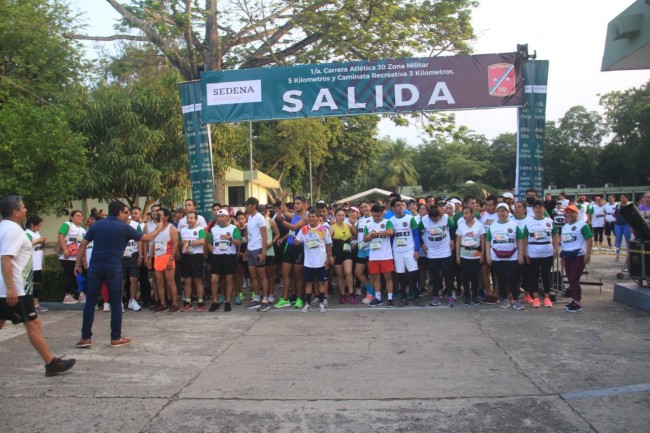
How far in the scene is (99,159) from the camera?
53.4 ft

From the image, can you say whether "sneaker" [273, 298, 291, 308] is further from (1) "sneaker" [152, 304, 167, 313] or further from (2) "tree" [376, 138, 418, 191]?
(2) "tree" [376, 138, 418, 191]

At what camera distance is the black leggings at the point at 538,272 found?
9055 mm

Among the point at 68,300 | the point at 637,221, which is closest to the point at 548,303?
the point at 637,221

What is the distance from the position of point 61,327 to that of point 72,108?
10.2m

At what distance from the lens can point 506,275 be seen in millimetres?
9062

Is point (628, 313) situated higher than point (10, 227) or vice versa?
point (10, 227)

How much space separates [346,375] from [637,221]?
20.7ft

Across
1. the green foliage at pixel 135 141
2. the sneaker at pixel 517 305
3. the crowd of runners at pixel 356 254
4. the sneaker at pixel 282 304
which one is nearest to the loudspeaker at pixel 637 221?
the crowd of runners at pixel 356 254

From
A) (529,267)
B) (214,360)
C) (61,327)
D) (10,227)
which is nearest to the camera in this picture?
(10,227)

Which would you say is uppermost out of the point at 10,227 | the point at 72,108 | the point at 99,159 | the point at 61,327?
the point at 72,108

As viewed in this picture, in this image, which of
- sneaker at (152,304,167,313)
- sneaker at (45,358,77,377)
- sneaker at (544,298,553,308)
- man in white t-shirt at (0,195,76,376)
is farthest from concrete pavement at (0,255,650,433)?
sneaker at (152,304,167,313)

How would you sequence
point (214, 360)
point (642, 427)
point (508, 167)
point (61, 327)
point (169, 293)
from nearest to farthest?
point (642, 427), point (214, 360), point (61, 327), point (169, 293), point (508, 167)

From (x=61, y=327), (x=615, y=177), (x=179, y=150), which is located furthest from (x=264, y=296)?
(x=615, y=177)

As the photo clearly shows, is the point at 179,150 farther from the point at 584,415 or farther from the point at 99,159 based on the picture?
the point at 584,415
